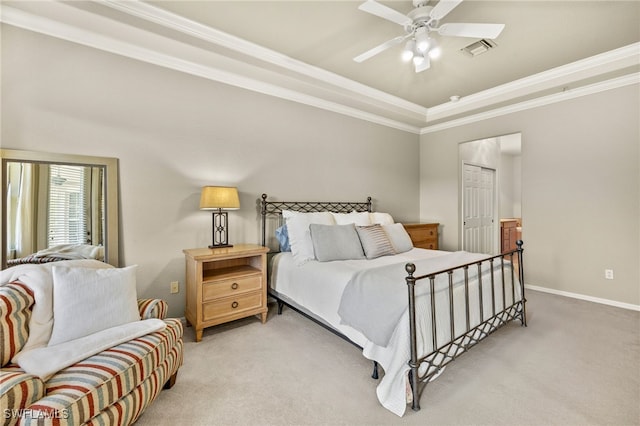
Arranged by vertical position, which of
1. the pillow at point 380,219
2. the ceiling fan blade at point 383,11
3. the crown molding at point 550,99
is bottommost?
the pillow at point 380,219

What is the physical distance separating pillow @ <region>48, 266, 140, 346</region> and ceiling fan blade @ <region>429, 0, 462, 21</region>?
2746 millimetres

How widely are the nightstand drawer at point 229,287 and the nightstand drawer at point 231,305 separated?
0.05m

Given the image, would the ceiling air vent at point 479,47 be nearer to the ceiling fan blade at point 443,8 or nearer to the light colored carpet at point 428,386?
the ceiling fan blade at point 443,8

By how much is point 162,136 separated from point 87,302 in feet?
5.84

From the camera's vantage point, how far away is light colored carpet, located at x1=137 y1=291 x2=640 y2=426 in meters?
1.60

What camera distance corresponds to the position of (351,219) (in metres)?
3.51

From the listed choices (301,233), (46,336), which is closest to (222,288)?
(301,233)

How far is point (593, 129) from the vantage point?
11.4 ft

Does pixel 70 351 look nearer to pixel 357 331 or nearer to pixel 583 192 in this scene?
pixel 357 331

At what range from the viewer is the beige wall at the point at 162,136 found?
2260 millimetres

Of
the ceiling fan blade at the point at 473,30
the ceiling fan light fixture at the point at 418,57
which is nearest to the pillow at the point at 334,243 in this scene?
the ceiling fan light fixture at the point at 418,57

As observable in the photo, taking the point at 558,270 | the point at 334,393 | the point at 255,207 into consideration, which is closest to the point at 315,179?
the point at 255,207

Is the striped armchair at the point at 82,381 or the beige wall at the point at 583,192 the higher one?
the beige wall at the point at 583,192

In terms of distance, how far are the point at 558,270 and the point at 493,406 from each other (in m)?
3.04
